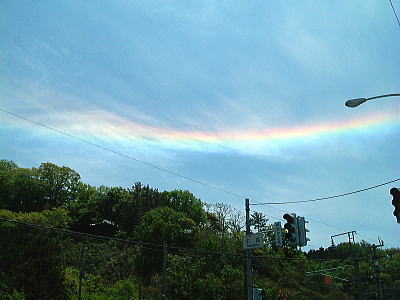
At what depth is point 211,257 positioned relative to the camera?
40125 millimetres

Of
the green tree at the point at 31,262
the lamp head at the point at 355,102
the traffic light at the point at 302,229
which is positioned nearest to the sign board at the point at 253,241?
the traffic light at the point at 302,229

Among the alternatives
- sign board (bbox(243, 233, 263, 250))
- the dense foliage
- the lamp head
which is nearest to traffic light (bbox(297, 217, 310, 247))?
sign board (bbox(243, 233, 263, 250))

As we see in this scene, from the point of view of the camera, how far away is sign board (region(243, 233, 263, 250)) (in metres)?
22.3

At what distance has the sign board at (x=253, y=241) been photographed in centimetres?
2228

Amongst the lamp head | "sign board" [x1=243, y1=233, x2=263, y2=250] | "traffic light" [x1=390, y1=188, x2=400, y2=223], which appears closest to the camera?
"traffic light" [x1=390, y1=188, x2=400, y2=223]

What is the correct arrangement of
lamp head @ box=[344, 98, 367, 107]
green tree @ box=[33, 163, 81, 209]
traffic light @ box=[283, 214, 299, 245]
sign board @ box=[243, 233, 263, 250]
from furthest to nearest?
1. green tree @ box=[33, 163, 81, 209]
2. sign board @ box=[243, 233, 263, 250]
3. traffic light @ box=[283, 214, 299, 245]
4. lamp head @ box=[344, 98, 367, 107]

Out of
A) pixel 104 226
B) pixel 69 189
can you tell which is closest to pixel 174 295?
pixel 104 226

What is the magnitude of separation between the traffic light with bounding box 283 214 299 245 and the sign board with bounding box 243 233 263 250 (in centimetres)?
470

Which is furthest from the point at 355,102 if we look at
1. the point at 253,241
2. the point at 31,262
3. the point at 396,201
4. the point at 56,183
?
the point at 56,183

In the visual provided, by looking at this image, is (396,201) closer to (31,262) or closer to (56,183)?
(31,262)

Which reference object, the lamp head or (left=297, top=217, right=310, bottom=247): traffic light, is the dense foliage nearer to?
(left=297, top=217, right=310, bottom=247): traffic light

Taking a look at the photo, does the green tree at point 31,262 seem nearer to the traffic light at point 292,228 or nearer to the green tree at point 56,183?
the traffic light at point 292,228

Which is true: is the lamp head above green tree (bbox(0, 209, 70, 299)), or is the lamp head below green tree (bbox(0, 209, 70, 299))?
above

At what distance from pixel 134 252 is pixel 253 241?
31.8 metres
